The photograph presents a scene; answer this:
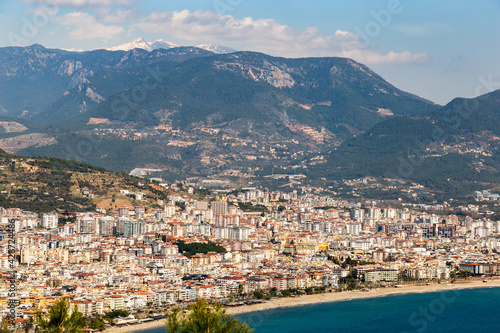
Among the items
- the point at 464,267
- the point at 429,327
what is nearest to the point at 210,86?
the point at 464,267

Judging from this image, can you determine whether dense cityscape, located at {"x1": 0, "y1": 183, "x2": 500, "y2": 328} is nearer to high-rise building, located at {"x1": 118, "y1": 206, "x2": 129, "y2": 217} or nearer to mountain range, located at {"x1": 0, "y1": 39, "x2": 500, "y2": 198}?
high-rise building, located at {"x1": 118, "y1": 206, "x2": 129, "y2": 217}

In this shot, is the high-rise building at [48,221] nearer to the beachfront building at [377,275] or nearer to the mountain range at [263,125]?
the beachfront building at [377,275]

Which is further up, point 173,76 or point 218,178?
point 173,76

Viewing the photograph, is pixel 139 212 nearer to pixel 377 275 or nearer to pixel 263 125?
pixel 377 275

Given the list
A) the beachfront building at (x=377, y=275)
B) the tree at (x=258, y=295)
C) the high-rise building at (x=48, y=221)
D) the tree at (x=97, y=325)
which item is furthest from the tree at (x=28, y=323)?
the high-rise building at (x=48, y=221)

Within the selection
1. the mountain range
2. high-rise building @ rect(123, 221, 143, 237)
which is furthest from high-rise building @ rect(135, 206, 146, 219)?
the mountain range

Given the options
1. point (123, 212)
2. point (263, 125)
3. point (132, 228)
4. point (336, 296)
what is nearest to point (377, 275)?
point (336, 296)

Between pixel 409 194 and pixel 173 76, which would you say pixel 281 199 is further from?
pixel 173 76
